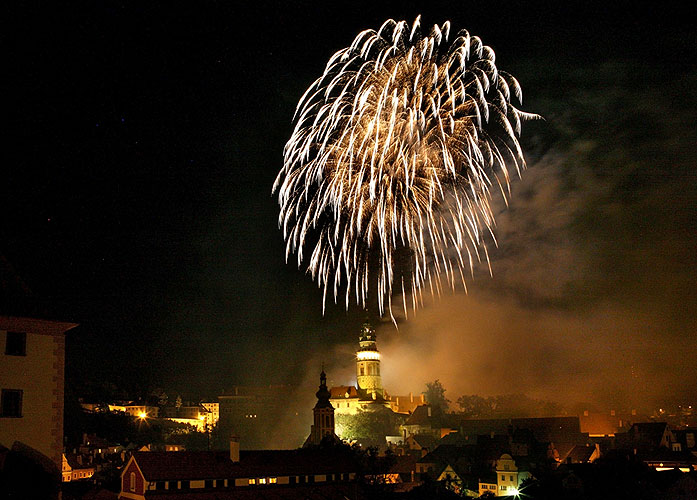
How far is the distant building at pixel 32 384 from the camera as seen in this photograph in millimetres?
16172

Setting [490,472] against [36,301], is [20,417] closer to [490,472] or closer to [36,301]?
[36,301]

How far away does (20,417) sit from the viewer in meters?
16.2

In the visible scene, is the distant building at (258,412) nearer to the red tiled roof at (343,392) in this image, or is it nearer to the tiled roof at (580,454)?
the red tiled roof at (343,392)

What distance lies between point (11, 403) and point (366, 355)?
119779 mm

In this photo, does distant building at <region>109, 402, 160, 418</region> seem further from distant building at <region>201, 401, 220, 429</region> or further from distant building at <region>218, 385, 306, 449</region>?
distant building at <region>218, 385, 306, 449</region>

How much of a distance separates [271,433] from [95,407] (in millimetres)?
35641

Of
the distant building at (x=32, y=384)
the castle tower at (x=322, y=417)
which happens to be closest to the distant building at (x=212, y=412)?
the castle tower at (x=322, y=417)

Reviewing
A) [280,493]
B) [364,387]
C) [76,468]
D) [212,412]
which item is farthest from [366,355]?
[280,493]

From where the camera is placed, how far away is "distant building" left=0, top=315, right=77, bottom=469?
53.1 ft

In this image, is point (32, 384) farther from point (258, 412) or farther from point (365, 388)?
point (258, 412)

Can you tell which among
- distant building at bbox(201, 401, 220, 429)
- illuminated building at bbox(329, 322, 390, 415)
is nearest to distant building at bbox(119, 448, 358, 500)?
illuminated building at bbox(329, 322, 390, 415)

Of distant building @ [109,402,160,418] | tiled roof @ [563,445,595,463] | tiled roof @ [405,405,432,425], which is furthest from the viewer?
tiled roof @ [405,405,432,425]

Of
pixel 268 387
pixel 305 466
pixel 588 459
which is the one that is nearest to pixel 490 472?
pixel 588 459

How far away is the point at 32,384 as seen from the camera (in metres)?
16.7
